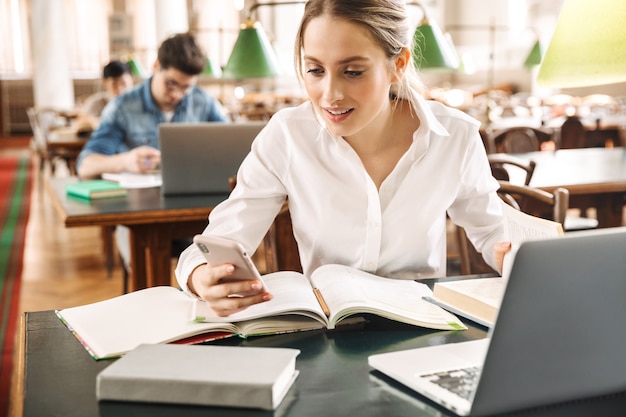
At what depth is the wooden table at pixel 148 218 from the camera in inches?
85.0

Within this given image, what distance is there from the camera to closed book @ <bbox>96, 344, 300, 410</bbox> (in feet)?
2.63

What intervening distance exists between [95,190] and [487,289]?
1518mm

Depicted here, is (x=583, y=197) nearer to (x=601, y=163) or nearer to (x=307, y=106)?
(x=601, y=163)

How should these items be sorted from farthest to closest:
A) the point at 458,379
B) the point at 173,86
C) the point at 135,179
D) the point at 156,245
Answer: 1. the point at 173,86
2. the point at 135,179
3. the point at 156,245
4. the point at 458,379

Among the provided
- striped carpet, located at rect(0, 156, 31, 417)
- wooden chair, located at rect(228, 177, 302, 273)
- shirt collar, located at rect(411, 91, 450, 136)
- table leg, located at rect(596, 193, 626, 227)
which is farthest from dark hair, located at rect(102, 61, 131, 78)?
shirt collar, located at rect(411, 91, 450, 136)

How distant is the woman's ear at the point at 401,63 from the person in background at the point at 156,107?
157cm

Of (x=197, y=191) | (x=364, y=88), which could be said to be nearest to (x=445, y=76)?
(x=197, y=191)

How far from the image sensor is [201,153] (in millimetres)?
2389

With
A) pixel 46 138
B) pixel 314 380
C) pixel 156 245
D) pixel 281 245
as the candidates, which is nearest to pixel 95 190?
pixel 156 245

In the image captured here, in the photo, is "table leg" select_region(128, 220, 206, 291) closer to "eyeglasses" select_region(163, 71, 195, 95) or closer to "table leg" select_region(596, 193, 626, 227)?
"eyeglasses" select_region(163, 71, 195, 95)

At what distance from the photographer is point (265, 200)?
1.50 metres

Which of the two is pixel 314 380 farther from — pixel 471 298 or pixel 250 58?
pixel 250 58

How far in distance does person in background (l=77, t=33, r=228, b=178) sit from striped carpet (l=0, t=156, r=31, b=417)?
0.75 metres

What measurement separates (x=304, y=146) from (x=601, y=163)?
2098 millimetres
